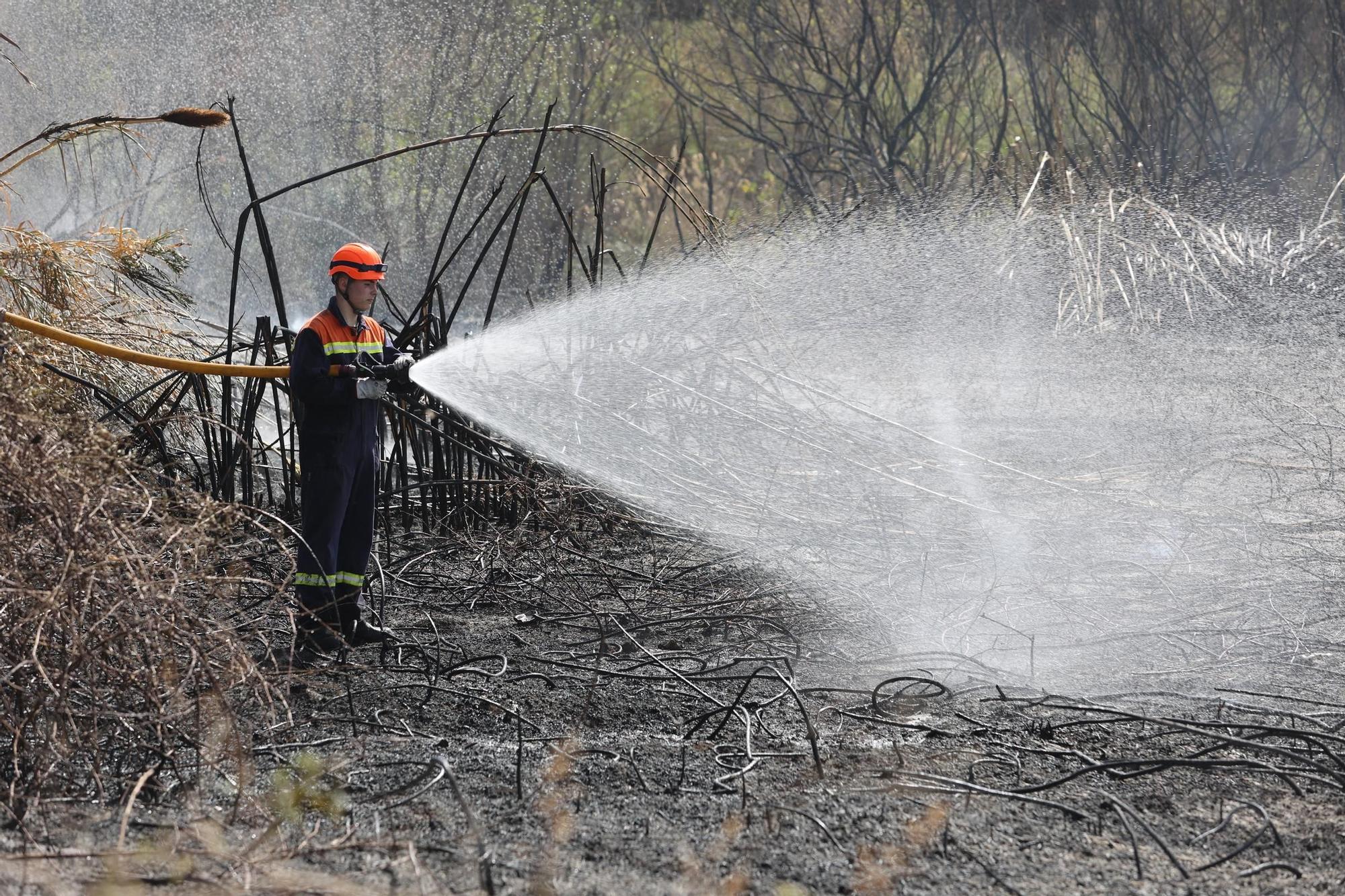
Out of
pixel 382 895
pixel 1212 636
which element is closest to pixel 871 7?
pixel 1212 636

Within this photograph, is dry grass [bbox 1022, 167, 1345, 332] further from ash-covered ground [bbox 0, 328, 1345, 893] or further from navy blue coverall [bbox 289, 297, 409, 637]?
navy blue coverall [bbox 289, 297, 409, 637]

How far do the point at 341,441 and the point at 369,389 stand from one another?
25 centimetres

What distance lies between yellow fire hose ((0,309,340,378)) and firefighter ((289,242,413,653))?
123mm

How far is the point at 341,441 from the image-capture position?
184 inches

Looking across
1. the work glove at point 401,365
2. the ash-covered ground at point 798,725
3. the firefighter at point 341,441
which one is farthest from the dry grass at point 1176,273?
the firefighter at point 341,441

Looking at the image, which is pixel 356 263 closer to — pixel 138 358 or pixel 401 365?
pixel 401 365

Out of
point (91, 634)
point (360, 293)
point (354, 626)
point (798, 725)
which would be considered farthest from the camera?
point (354, 626)

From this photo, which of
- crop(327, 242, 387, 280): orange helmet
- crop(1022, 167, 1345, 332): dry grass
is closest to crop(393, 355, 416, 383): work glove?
crop(327, 242, 387, 280): orange helmet

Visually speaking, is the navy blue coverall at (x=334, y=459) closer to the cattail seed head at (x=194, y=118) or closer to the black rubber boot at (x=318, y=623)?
the black rubber boot at (x=318, y=623)

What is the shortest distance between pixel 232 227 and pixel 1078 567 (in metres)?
15.3

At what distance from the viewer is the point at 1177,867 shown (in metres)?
2.88

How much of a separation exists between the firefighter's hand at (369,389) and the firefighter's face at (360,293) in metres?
0.28

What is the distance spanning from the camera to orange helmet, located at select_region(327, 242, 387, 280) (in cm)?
457

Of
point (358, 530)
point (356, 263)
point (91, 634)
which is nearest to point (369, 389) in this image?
point (356, 263)
